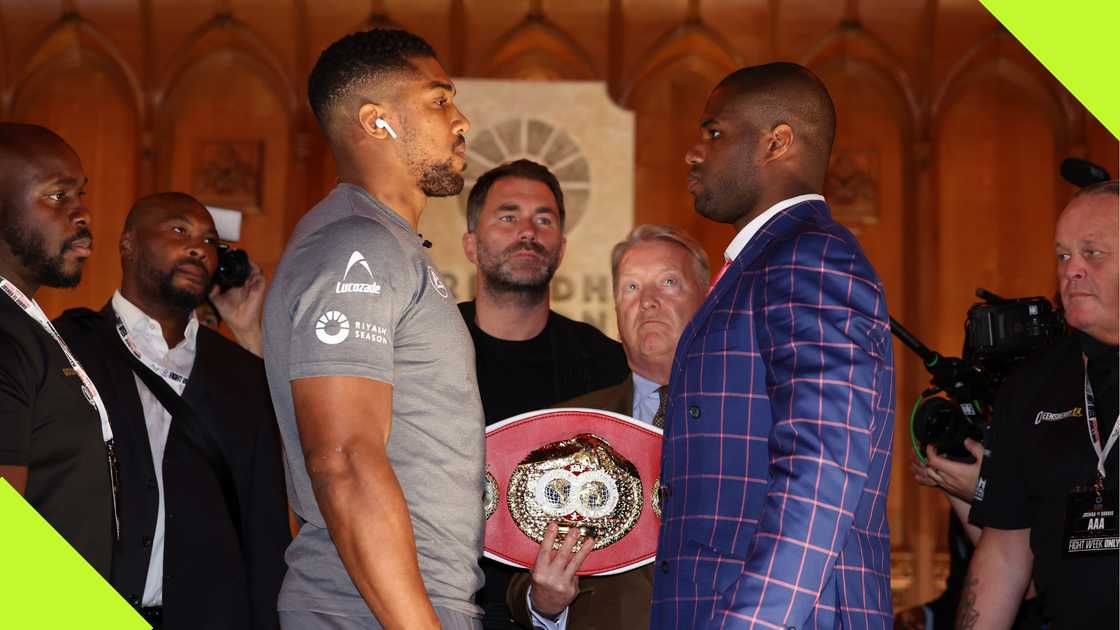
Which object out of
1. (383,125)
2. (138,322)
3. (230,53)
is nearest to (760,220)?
(383,125)

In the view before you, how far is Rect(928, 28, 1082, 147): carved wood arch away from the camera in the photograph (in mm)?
6438

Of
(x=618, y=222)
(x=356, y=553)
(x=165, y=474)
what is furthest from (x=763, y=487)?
(x=618, y=222)

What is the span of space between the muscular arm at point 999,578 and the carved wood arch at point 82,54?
15.6 ft

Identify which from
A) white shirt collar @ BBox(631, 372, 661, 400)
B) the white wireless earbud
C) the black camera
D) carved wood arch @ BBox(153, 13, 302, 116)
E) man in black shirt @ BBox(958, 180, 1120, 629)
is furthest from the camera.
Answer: carved wood arch @ BBox(153, 13, 302, 116)

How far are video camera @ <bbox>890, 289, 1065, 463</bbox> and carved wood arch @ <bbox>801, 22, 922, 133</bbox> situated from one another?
322 centimetres

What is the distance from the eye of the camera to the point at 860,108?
6535 millimetres

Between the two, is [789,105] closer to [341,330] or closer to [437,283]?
[437,283]

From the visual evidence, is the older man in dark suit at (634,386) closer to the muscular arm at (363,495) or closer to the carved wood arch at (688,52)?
the muscular arm at (363,495)

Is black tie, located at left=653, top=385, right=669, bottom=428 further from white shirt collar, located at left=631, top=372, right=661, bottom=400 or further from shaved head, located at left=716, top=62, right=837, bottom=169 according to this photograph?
shaved head, located at left=716, top=62, right=837, bottom=169

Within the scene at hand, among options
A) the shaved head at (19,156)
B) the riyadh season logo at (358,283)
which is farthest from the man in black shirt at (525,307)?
the riyadh season logo at (358,283)

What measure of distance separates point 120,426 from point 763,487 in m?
1.80

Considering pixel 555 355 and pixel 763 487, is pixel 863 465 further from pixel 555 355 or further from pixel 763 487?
pixel 555 355

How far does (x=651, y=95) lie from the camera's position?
6.53 m

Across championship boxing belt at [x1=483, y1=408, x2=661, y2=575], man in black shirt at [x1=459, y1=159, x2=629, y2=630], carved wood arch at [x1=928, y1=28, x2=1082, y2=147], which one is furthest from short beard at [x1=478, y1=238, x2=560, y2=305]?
carved wood arch at [x1=928, y1=28, x2=1082, y2=147]
